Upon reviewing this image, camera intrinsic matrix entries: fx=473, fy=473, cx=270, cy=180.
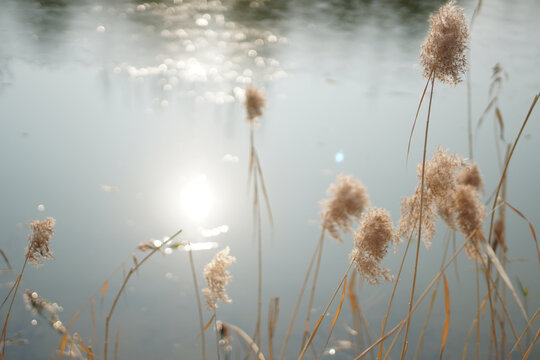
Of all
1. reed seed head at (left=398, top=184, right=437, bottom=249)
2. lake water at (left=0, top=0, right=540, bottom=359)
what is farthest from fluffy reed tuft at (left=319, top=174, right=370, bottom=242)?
lake water at (left=0, top=0, right=540, bottom=359)

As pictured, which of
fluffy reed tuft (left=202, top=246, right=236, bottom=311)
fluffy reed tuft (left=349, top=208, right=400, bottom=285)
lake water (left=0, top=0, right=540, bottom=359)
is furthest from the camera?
lake water (left=0, top=0, right=540, bottom=359)

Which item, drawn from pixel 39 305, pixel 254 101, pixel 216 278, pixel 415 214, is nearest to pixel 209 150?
pixel 39 305

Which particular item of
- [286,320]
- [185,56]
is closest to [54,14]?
[185,56]

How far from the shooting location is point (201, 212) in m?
2.97

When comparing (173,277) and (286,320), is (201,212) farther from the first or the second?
(286,320)

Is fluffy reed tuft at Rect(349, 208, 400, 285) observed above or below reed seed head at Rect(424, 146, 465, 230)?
below

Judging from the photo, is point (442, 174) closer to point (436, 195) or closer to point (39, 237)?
point (436, 195)

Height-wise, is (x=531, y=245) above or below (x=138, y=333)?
above

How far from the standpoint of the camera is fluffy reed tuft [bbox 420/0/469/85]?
104cm

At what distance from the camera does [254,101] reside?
1259 mm

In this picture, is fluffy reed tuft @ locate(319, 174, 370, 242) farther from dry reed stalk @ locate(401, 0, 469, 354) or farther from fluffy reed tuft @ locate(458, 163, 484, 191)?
fluffy reed tuft @ locate(458, 163, 484, 191)

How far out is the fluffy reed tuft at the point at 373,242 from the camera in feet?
3.36

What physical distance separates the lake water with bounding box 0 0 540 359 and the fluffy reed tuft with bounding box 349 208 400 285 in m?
1.19

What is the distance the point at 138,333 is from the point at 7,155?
186 centimetres
